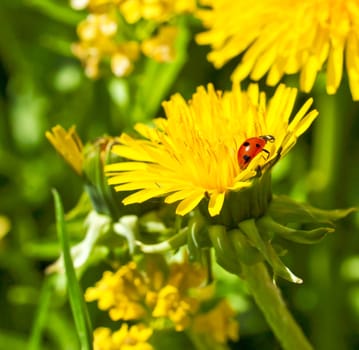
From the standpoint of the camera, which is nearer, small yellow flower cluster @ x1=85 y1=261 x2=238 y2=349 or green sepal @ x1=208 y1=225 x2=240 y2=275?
green sepal @ x1=208 y1=225 x2=240 y2=275

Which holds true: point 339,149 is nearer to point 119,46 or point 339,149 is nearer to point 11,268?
point 119,46

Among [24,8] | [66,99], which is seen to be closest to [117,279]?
[66,99]

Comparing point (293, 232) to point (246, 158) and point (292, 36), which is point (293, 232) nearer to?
point (246, 158)

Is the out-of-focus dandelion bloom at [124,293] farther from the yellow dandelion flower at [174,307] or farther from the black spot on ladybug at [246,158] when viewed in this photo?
the black spot on ladybug at [246,158]

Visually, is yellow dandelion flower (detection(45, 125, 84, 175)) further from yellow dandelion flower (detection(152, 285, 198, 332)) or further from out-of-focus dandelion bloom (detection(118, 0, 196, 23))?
out-of-focus dandelion bloom (detection(118, 0, 196, 23))

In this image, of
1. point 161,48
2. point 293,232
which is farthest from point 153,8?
point 293,232

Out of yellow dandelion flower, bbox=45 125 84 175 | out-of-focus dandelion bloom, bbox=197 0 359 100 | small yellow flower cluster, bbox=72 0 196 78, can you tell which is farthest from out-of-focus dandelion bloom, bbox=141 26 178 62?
yellow dandelion flower, bbox=45 125 84 175

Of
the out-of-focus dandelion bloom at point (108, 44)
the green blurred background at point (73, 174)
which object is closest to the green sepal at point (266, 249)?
the green blurred background at point (73, 174)
